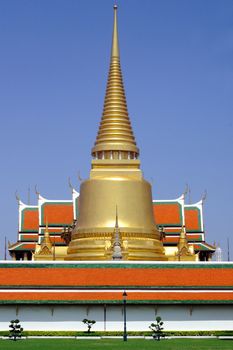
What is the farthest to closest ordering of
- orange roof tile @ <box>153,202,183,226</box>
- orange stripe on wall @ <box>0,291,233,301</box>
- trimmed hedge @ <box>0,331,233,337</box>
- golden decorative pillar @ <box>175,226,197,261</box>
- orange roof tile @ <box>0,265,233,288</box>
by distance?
1. orange roof tile @ <box>153,202,183,226</box>
2. golden decorative pillar @ <box>175,226,197,261</box>
3. orange roof tile @ <box>0,265,233,288</box>
4. orange stripe on wall @ <box>0,291,233,301</box>
5. trimmed hedge @ <box>0,331,233,337</box>

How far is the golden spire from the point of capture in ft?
176

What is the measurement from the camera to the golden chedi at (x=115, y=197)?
5009 centimetres

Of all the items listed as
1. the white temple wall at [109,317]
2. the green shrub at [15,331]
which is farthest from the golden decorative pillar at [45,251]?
the green shrub at [15,331]

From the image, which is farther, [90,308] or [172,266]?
[172,266]

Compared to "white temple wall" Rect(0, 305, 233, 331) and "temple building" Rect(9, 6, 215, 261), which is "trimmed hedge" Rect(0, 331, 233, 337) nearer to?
"white temple wall" Rect(0, 305, 233, 331)

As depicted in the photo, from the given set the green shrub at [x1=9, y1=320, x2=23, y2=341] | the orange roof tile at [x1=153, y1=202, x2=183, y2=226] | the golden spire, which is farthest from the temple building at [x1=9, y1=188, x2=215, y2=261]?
the green shrub at [x1=9, y1=320, x2=23, y2=341]

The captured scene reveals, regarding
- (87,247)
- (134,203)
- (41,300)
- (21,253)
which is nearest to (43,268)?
(41,300)

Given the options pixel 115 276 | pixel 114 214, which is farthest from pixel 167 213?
pixel 115 276

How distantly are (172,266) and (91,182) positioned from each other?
42.5ft

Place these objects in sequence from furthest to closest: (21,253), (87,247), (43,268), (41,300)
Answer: (21,253) < (87,247) < (43,268) < (41,300)

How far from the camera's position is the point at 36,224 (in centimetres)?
6231

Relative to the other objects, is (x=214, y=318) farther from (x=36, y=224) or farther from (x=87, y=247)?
(x=36, y=224)

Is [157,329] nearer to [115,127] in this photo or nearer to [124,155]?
[124,155]

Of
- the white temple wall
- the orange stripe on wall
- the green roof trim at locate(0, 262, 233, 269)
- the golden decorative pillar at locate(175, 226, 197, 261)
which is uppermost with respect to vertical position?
the golden decorative pillar at locate(175, 226, 197, 261)
